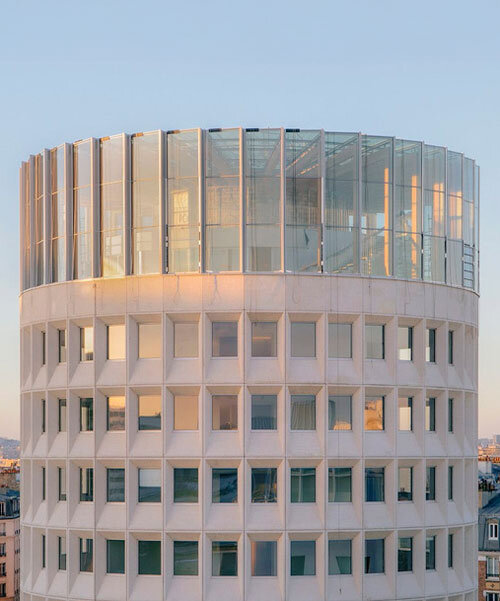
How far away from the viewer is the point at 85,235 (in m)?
54.6

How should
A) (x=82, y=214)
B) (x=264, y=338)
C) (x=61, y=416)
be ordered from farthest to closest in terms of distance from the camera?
(x=61, y=416), (x=82, y=214), (x=264, y=338)

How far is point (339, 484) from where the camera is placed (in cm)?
5200

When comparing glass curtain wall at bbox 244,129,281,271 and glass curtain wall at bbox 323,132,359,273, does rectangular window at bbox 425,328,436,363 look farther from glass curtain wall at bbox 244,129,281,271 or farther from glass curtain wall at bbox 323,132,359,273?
glass curtain wall at bbox 244,129,281,271

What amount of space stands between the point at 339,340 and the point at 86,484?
14.2 m

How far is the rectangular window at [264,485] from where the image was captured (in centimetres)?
5131

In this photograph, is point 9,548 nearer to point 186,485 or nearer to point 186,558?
point 186,558

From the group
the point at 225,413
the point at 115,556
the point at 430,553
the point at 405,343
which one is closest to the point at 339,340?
the point at 405,343

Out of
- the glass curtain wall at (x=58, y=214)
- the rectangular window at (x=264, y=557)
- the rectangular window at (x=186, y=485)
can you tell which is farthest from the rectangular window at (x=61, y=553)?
the glass curtain wall at (x=58, y=214)

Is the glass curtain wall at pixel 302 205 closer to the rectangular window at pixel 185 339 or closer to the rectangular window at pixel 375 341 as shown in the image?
the rectangular window at pixel 375 341

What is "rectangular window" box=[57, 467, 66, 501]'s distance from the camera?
54.7m

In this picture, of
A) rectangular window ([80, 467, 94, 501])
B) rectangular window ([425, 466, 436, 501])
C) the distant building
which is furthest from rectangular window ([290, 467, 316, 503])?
the distant building

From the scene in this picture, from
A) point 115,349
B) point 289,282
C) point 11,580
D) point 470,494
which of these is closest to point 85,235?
point 115,349

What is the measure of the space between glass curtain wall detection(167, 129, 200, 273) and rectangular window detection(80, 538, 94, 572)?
1379 cm

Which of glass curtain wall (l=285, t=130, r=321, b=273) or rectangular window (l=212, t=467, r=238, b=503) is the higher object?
glass curtain wall (l=285, t=130, r=321, b=273)
